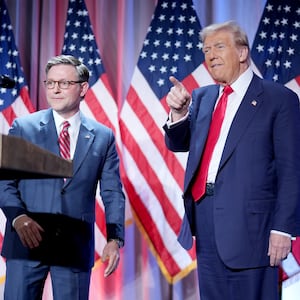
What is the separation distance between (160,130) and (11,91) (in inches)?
38.8

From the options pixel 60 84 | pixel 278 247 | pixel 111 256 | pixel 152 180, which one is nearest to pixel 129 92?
pixel 152 180

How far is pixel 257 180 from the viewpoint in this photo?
200 centimetres

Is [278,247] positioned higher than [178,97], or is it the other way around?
[178,97]

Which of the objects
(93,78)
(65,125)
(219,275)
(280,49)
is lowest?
(219,275)

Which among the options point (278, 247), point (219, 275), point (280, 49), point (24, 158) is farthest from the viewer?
point (280, 49)

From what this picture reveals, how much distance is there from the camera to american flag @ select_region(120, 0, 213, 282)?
343cm

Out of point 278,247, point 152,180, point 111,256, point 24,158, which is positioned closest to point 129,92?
point 152,180

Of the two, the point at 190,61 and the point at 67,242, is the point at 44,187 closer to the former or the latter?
the point at 67,242

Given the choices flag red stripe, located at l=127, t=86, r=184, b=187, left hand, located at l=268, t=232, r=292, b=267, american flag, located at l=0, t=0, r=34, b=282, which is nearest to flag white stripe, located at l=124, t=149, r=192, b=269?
flag red stripe, located at l=127, t=86, r=184, b=187

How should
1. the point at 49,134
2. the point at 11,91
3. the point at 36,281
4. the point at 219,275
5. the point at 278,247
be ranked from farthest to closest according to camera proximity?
the point at 11,91, the point at 49,134, the point at 36,281, the point at 219,275, the point at 278,247

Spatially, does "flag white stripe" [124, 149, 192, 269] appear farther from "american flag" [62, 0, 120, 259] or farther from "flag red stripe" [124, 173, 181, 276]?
"american flag" [62, 0, 120, 259]

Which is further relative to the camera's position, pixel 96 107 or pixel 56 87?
pixel 96 107

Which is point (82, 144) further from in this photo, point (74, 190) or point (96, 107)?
point (96, 107)

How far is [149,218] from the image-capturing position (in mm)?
3432
